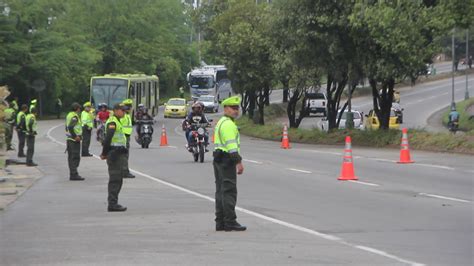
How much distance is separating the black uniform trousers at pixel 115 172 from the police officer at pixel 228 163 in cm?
339

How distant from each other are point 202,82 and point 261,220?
75.3 meters

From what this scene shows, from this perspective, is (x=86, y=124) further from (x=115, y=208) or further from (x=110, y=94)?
(x=110, y=94)

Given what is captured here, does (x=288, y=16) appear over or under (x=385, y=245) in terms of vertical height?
over

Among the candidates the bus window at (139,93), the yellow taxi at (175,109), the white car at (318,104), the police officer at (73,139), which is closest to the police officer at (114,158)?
the police officer at (73,139)

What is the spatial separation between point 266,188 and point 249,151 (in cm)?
1513

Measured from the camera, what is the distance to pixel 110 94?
197 feet

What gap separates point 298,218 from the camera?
46.9 ft

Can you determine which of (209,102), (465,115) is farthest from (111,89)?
(209,102)

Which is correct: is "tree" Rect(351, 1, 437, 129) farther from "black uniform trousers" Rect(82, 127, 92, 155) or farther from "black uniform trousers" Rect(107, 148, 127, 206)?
"black uniform trousers" Rect(107, 148, 127, 206)

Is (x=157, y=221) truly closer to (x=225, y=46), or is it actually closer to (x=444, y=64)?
(x=225, y=46)

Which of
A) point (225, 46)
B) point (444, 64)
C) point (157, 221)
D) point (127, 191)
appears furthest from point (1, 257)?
point (444, 64)

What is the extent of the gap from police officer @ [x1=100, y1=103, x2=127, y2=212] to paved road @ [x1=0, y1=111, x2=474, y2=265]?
13.5 inches

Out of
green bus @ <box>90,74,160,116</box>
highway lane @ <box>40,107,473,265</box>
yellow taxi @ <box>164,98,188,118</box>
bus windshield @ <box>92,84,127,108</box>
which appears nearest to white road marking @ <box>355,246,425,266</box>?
highway lane @ <box>40,107,473,265</box>

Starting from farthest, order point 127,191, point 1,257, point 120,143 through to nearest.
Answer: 1. point 127,191
2. point 120,143
3. point 1,257
